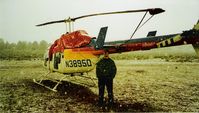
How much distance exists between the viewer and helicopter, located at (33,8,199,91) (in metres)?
5.22

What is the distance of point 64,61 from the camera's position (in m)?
7.18

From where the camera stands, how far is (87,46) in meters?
6.72

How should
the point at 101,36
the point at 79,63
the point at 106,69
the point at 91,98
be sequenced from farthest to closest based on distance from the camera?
the point at 79,63 → the point at 91,98 → the point at 101,36 → the point at 106,69

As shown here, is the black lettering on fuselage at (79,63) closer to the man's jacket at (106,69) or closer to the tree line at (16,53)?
the man's jacket at (106,69)

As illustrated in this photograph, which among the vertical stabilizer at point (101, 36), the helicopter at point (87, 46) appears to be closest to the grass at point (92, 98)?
the helicopter at point (87, 46)

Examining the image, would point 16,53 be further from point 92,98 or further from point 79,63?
point 92,98

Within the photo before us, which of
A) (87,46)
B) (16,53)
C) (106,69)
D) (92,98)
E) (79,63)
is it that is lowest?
(92,98)

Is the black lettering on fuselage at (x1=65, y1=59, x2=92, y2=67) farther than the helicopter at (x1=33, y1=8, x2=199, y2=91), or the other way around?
the black lettering on fuselage at (x1=65, y1=59, x2=92, y2=67)

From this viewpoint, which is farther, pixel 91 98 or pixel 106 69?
pixel 91 98

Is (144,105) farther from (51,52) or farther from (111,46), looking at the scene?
(51,52)

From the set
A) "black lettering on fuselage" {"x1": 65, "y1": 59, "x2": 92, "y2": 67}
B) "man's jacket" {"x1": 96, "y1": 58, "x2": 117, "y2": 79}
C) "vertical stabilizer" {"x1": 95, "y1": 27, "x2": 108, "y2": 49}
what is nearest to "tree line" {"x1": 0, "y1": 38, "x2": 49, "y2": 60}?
"black lettering on fuselage" {"x1": 65, "y1": 59, "x2": 92, "y2": 67}

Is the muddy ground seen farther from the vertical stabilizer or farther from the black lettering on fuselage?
the vertical stabilizer

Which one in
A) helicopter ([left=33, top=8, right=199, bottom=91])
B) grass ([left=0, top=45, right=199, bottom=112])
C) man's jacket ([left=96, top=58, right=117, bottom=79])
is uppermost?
helicopter ([left=33, top=8, right=199, bottom=91])

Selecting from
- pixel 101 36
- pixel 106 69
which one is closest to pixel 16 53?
pixel 101 36
